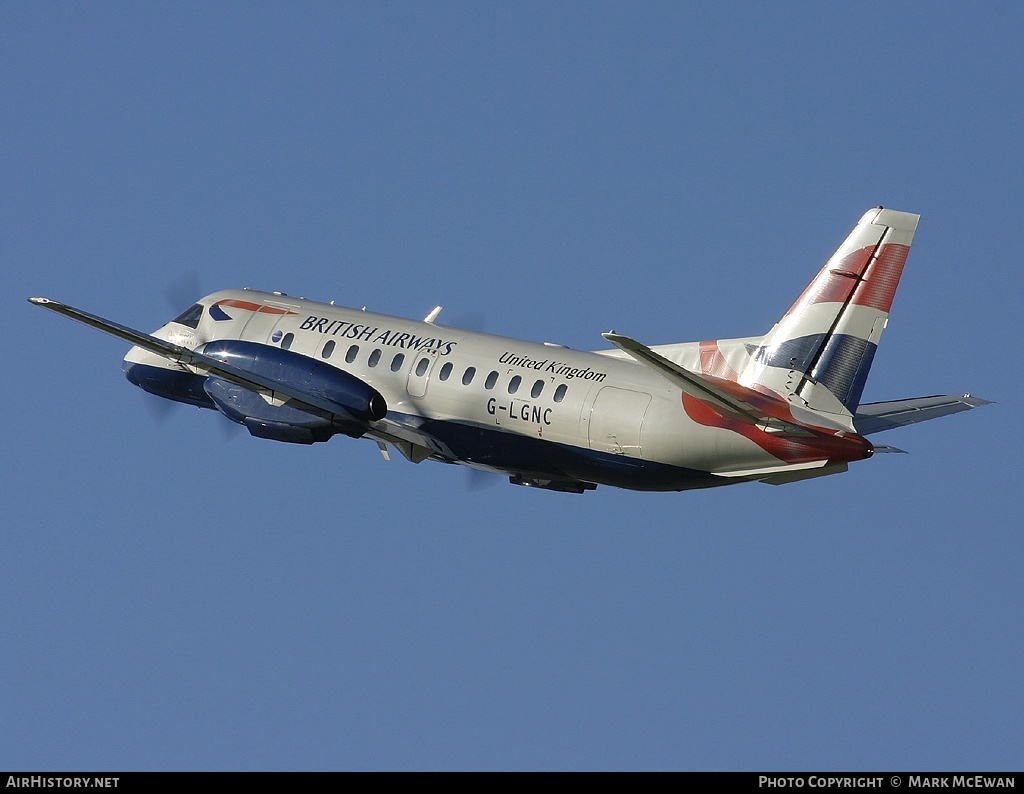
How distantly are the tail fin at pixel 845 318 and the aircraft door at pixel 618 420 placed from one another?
2.38 metres

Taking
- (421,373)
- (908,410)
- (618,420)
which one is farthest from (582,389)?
(908,410)

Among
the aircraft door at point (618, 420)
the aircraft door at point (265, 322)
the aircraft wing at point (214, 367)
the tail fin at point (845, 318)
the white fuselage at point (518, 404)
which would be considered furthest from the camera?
the aircraft door at point (265, 322)

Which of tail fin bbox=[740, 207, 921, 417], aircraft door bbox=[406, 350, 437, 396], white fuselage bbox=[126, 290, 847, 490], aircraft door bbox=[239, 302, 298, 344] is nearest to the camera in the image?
tail fin bbox=[740, 207, 921, 417]

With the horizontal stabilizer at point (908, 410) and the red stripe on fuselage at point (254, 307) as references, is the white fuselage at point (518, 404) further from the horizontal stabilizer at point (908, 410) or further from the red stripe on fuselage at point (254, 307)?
the horizontal stabilizer at point (908, 410)

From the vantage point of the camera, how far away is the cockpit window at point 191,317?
116 feet

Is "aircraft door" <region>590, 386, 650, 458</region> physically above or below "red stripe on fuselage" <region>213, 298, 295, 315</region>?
below

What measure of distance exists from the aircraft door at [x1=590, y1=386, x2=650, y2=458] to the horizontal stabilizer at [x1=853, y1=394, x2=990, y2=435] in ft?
14.6

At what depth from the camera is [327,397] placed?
30031 mm

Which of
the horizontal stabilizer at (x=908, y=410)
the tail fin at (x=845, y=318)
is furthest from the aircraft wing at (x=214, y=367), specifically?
the horizontal stabilizer at (x=908, y=410)

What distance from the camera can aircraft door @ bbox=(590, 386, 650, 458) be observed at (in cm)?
2789

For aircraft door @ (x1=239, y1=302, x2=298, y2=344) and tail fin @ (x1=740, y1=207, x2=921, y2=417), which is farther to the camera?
aircraft door @ (x1=239, y1=302, x2=298, y2=344)

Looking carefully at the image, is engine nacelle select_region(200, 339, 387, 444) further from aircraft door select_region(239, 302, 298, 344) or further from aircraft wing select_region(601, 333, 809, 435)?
aircraft wing select_region(601, 333, 809, 435)

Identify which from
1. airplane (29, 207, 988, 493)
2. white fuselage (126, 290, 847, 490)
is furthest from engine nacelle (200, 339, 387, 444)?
white fuselage (126, 290, 847, 490)

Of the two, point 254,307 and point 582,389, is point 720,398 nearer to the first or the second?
point 582,389
